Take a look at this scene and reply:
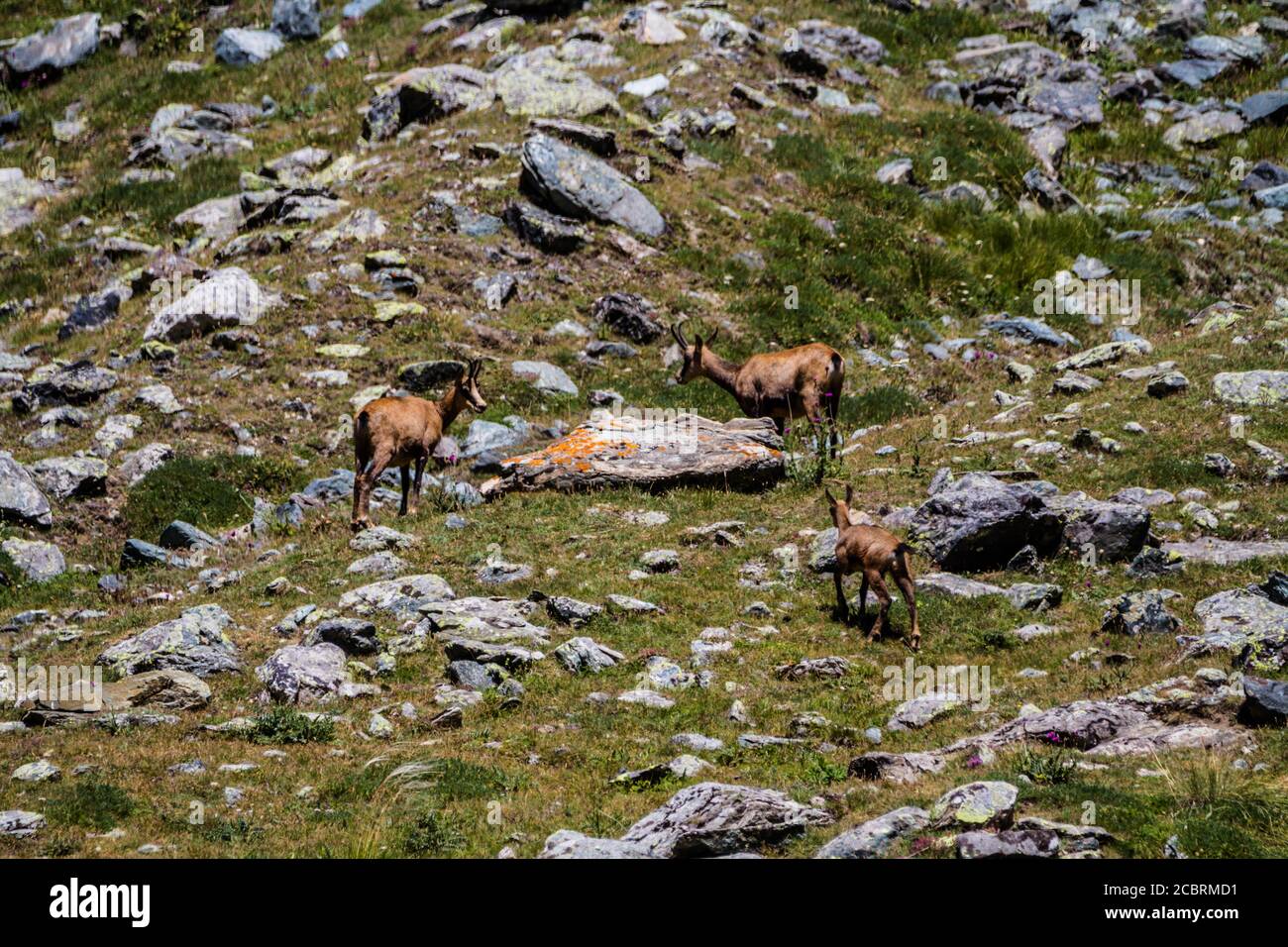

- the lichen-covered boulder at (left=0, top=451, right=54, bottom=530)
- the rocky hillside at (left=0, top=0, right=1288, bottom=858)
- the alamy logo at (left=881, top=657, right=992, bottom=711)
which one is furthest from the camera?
the lichen-covered boulder at (left=0, top=451, right=54, bottom=530)

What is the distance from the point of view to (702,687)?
463 inches

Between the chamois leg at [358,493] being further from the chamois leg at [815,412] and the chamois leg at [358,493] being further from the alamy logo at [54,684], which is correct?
the chamois leg at [815,412]

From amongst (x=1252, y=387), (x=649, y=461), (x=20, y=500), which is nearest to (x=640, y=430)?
(x=649, y=461)

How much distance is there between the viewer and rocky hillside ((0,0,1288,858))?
9.41 meters

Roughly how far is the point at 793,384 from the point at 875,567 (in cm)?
771

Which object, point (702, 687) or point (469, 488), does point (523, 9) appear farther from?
point (702, 687)

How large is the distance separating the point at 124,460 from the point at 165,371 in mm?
3190

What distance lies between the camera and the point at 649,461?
60.0 ft

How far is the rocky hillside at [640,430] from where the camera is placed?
9.41m

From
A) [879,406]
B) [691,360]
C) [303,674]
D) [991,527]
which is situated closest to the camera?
[303,674]

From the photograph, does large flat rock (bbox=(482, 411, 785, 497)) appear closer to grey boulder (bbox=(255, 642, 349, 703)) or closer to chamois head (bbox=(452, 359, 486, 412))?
chamois head (bbox=(452, 359, 486, 412))

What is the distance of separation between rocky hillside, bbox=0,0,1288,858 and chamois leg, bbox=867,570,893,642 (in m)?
0.48

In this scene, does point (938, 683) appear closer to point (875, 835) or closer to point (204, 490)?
point (875, 835)

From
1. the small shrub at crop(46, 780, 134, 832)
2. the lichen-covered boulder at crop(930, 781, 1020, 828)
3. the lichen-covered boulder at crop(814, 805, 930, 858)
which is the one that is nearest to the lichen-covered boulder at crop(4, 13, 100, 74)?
the small shrub at crop(46, 780, 134, 832)
